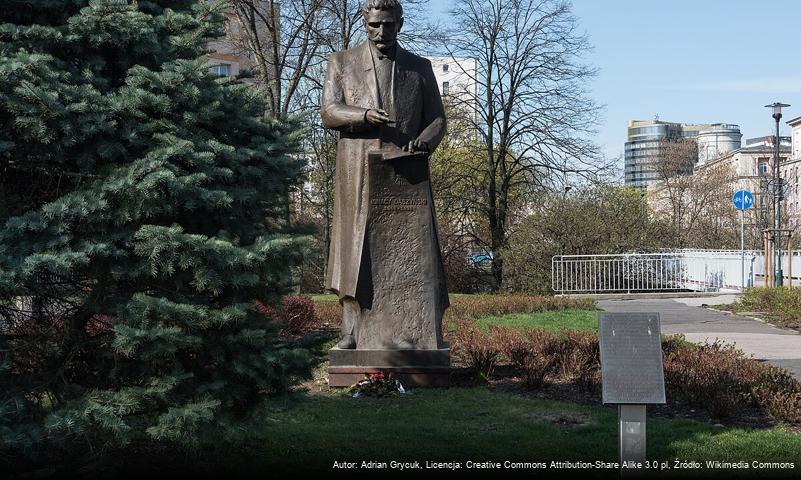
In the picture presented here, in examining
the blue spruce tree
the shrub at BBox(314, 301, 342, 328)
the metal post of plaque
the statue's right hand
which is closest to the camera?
the blue spruce tree

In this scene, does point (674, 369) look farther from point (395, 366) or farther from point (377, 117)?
point (377, 117)

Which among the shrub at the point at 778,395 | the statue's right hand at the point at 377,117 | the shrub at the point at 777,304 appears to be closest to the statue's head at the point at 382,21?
the statue's right hand at the point at 377,117

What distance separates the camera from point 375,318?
9289mm

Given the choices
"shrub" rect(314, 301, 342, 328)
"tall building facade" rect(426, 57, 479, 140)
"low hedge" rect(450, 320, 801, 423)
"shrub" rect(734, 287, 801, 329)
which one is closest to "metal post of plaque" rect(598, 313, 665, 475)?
"low hedge" rect(450, 320, 801, 423)

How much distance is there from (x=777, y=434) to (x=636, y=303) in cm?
1835

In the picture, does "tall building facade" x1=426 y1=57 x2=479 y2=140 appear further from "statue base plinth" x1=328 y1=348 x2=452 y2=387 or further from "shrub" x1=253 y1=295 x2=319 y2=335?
"statue base plinth" x1=328 y1=348 x2=452 y2=387

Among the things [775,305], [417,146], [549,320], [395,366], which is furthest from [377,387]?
[775,305]

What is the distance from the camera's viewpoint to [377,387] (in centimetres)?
873

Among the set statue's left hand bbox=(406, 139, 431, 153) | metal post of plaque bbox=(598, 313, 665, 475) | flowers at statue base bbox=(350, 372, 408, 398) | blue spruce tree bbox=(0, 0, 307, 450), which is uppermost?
statue's left hand bbox=(406, 139, 431, 153)

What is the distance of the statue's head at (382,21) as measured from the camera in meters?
9.07

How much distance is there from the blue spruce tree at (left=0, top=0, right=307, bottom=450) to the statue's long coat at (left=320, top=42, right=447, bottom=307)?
3467 millimetres

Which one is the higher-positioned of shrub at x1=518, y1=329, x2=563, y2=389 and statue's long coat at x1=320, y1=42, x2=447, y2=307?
statue's long coat at x1=320, y1=42, x2=447, y2=307

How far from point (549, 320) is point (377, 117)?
364 inches

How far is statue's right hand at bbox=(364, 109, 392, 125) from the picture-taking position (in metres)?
8.50
